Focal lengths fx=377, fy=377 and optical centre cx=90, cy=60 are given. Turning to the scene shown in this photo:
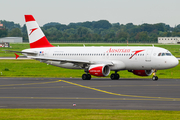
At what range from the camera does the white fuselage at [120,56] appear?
149 feet

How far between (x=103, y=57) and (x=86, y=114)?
2837cm

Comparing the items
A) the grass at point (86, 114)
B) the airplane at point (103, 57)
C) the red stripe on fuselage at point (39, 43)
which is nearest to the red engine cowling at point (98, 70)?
the airplane at point (103, 57)

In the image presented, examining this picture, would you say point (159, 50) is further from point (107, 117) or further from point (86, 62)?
point (107, 117)

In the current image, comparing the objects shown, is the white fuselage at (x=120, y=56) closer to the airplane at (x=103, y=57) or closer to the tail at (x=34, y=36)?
the airplane at (x=103, y=57)

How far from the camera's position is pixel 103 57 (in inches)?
1918

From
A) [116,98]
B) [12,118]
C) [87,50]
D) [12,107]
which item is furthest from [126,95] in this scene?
[87,50]

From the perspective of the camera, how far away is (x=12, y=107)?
23.5 metres

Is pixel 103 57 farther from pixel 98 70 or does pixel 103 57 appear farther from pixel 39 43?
pixel 39 43

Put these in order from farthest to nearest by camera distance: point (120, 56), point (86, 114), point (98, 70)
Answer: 1. point (120, 56)
2. point (98, 70)
3. point (86, 114)

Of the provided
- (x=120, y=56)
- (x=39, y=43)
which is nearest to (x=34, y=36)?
(x=39, y=43)

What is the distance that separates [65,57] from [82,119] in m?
32.8

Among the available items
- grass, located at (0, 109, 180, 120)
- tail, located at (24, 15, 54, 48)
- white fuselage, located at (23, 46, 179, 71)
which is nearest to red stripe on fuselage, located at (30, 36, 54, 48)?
tail, located at (24, 15, 54, 48)

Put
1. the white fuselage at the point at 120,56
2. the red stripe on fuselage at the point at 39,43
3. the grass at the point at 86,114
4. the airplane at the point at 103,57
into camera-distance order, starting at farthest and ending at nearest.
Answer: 1. the red stripe on fuselage at the point at 39,43
2. the airplane at the point at 103,57
3. the white fuselage at the point at 120,56
4. the grass at the point at 86,114

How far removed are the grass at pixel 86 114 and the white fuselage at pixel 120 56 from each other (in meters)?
24.5
